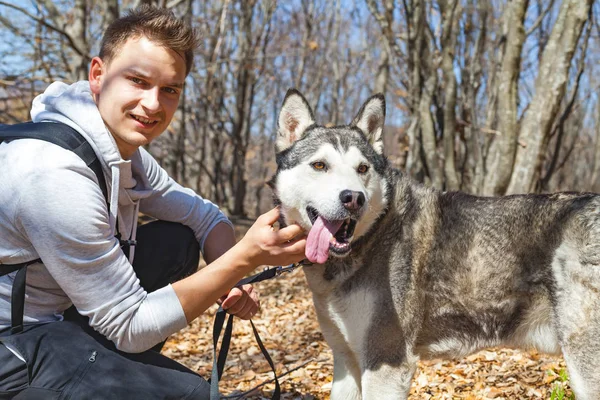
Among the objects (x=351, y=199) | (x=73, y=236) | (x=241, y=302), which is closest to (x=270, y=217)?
(x=351, y=199)

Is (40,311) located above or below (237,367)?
above

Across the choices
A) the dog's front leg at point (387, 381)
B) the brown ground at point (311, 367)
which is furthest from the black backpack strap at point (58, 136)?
the brown ground at point (311, 367)

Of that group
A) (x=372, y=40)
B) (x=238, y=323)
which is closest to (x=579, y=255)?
(x=238, y=323)

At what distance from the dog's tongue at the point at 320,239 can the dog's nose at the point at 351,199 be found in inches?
4.6

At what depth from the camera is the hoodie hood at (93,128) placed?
7.39ft

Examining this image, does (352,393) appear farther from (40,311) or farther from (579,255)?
(40,311)

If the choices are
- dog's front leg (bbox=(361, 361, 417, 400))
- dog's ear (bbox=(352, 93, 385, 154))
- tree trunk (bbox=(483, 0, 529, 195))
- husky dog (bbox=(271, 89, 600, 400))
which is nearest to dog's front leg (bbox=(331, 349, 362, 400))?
husky dog (bbox=(271, 89, 600, 400))

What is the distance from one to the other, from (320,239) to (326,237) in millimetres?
32

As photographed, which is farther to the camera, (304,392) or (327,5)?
(327,5)

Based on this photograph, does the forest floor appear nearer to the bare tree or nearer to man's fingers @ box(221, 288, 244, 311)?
man's fingers @ box(221, 288, 244, 311)

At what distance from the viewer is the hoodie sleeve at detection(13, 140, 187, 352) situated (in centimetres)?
202

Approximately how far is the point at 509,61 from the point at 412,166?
9.07ft

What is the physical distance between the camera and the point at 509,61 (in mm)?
6145

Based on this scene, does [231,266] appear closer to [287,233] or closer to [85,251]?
[287,233]
